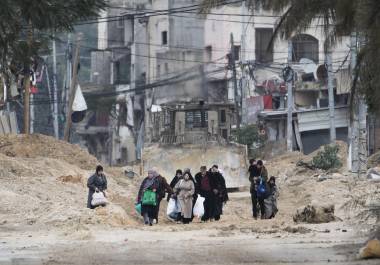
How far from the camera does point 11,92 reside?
5241 centimetres

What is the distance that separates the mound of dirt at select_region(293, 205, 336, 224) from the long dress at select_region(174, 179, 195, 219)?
3.48 m

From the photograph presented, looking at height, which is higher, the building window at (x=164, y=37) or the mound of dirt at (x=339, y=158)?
the building window at (x=164, y=37)

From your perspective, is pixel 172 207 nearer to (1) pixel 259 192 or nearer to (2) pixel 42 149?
(1) pixel 259 192

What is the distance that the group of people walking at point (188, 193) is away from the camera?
27016 mm

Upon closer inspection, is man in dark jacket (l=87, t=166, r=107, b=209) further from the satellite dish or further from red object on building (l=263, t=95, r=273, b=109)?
red object on building (l=263, t=95, r=273, b=109)

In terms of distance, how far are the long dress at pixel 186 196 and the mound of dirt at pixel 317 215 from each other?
3.48 meters

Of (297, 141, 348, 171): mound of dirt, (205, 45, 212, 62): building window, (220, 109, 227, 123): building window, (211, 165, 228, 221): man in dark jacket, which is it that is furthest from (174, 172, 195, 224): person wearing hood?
(205, 45, 212, 62): building window

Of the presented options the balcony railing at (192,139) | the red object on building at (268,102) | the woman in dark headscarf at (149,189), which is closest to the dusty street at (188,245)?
the woman in dark headscarf at (149,189)

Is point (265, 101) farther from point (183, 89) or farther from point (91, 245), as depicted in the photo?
point (91, 245)

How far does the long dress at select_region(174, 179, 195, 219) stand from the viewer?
27781mm

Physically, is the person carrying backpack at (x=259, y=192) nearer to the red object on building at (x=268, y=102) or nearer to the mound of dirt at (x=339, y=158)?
the mound of dirt at (x=339, y=158)

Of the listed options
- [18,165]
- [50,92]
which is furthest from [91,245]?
[50,92]

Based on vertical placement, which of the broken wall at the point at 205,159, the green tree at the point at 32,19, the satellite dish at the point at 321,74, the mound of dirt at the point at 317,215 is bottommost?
the mound of dirt at the point at 317,215

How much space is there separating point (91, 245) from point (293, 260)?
454cm
